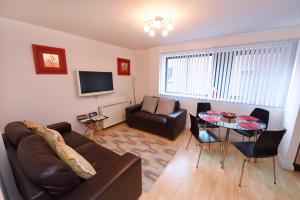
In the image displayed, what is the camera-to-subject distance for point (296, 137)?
191 cm

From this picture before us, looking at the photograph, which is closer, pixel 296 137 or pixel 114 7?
pixel 114 7

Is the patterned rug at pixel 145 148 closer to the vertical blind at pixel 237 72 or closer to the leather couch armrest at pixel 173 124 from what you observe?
the leather couch armrest at pixel 173 124

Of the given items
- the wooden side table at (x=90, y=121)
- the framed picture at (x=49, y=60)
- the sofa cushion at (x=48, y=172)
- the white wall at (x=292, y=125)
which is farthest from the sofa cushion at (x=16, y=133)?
the white wall at (x=292, y=125)

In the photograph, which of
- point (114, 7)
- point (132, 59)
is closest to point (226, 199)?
point (114, 7)

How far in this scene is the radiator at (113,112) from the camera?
130 inches

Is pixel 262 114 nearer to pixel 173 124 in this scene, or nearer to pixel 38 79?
pixel 173 124

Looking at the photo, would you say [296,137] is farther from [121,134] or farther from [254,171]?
[121,134]

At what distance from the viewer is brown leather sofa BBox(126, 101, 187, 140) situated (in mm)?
2855

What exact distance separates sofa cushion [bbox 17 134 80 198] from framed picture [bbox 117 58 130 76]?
3.08m

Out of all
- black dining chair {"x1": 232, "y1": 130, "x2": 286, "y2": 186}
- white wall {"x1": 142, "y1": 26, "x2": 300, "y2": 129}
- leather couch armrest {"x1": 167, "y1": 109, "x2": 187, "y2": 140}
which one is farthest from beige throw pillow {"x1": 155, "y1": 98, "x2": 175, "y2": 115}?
black dining chair {"x1": 232, "y1": 130, "x2": 286, "y2": 186}

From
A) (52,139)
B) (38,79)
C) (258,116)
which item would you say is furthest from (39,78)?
(258,116)

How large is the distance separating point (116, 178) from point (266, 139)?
184 cm

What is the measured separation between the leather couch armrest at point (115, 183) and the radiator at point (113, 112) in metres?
2.20

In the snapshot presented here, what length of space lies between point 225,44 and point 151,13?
1.90 m
